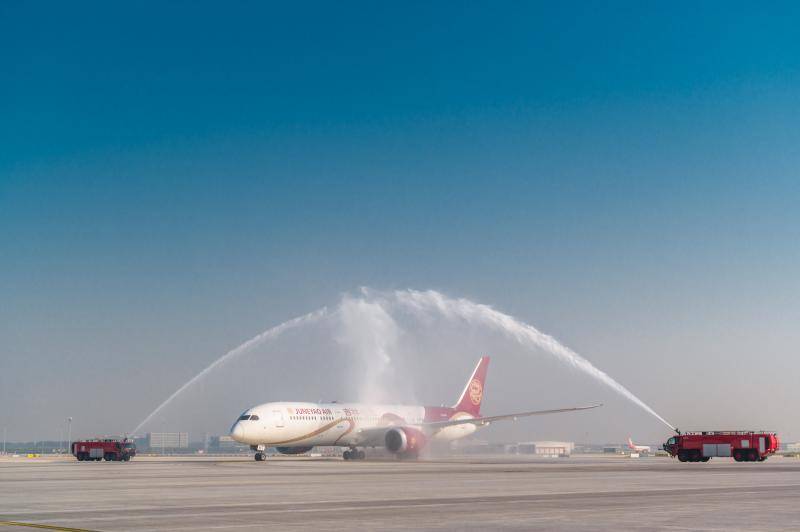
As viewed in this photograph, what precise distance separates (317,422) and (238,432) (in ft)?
29.2

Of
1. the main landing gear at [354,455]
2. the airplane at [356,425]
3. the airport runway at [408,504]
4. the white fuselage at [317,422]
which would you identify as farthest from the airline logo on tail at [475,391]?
the airport runway at [408,504]

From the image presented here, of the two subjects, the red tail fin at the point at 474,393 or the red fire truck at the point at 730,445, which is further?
the red tail fin at the point at 474,393

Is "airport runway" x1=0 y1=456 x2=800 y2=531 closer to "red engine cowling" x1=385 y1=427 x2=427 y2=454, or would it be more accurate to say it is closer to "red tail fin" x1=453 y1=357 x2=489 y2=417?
"red engine cowling" x1=385 y1=427 x2=427 y2=454

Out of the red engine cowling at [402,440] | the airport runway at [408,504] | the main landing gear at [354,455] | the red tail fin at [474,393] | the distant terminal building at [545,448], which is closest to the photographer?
the airport runway at [408,504]

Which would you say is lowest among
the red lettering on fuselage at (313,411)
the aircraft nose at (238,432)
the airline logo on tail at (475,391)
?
the aircraft nose at (238,432)

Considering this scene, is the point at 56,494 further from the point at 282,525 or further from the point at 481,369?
the point at 481,369

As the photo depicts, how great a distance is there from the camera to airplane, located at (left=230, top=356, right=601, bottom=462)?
2842 inches

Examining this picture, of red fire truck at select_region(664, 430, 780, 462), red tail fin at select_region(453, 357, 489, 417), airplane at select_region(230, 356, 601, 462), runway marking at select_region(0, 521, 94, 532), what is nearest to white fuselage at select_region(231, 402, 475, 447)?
airplane at select_region(230, 356, 601, 462)

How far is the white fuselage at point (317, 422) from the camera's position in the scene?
2817 inches

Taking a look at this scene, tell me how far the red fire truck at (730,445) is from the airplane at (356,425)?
29.5ft

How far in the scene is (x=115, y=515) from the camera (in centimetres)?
2105

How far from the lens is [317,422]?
76.9 m

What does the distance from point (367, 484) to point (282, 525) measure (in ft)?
55.9

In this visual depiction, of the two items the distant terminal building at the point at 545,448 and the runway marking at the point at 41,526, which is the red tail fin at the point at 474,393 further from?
the runway marking at the point at 41,526
